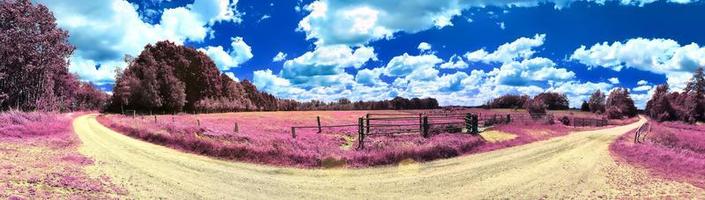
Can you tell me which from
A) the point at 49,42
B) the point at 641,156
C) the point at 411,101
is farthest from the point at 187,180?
the point at 411,101

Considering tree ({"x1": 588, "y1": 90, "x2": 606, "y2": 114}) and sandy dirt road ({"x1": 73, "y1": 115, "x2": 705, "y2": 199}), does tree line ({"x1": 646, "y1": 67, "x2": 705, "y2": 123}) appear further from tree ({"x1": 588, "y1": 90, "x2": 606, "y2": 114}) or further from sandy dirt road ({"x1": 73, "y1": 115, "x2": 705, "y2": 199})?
sandy dirt road ({"x1": 73, "y1": 115, "x2": 705, "y2": 199})

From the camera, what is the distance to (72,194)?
13336 mm

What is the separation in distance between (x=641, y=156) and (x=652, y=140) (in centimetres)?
1092

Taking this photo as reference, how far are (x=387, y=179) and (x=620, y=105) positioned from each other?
6060 inches

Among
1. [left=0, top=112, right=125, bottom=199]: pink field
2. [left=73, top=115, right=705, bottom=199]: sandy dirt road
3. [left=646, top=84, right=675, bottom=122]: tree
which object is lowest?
[left=73, top=115, right=705, bottom=199]: sandy dirt road

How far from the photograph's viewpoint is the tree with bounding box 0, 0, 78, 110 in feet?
115

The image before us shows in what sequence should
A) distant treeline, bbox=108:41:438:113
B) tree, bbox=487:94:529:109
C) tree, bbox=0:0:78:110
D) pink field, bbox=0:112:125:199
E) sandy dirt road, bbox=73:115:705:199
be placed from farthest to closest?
tree, bbox=487:94:529:109
distant treeline, bbox=108:41:438:113
tree, bbox=0:0:78:110
sandy dirt road, bbox=73:115:705:199
pink field, bbox=0:112:125:199

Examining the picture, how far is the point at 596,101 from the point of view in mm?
184125

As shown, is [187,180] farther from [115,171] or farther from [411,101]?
[411,101]

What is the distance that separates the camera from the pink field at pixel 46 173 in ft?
42.8

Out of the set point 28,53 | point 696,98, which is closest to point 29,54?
point 28,53

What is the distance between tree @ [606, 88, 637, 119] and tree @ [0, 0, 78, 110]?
134 m

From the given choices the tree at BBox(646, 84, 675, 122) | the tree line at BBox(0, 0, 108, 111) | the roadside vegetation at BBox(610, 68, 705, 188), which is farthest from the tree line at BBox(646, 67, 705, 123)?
the tree line at BBox(0, 0, 108, 111)

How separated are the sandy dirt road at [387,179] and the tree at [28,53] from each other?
49.1 ft
